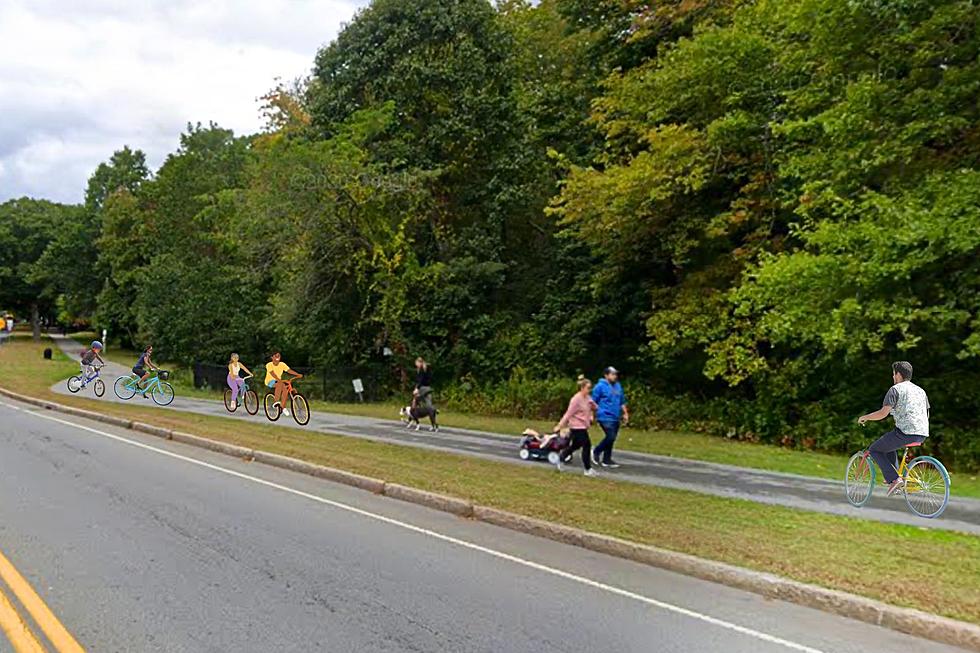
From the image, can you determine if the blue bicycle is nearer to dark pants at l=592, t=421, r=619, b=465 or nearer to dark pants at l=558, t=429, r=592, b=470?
dark pants at l=592, t=421, r=619, b=465

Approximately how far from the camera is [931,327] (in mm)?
15820

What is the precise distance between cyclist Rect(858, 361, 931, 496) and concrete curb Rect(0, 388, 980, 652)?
11.9 feet

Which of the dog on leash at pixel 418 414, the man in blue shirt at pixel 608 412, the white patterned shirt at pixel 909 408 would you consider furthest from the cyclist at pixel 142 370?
the white patterned shirt at pixel 909 408

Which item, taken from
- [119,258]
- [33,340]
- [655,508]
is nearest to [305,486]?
[655,508]

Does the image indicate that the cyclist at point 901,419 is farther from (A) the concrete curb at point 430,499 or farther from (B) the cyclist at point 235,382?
(B) the cyclist at point 235,382

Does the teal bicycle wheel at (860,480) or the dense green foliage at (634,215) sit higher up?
the dense green foliage at (634,215)

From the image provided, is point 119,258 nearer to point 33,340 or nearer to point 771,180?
point 33,340

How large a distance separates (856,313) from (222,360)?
30918 mm

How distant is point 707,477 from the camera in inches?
496

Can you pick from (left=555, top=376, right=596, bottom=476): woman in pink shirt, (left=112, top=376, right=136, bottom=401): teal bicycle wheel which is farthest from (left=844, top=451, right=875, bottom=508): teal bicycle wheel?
(left=112, top=376, right=136, bottom=401): teal bicycle wheel

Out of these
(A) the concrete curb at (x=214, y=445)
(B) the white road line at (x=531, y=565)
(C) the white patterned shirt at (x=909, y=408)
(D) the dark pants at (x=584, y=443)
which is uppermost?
(C) the white patterned shirt at (x=909, y=408)

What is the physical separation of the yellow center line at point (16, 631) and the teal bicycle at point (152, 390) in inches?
841

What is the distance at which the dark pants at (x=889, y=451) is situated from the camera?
30.2 ft

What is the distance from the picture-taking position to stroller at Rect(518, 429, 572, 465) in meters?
13.3
